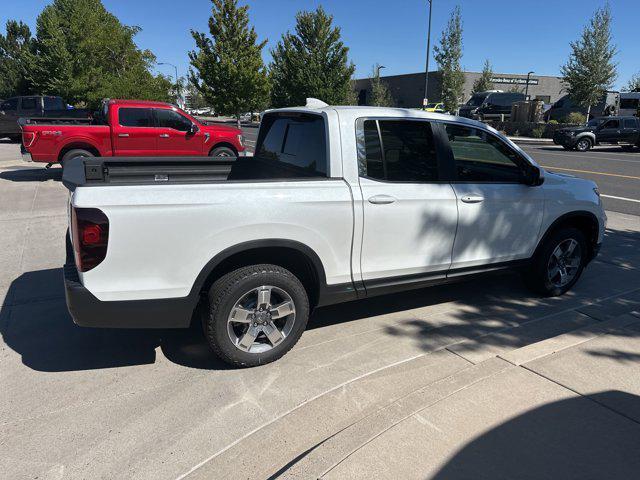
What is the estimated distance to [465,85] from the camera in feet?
191

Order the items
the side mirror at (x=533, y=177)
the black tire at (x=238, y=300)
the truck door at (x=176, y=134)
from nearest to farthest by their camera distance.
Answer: the black tire at (x=238, y=300) < the side mirror at (x=533, y=177) < the truck door at (x=176, y=134)

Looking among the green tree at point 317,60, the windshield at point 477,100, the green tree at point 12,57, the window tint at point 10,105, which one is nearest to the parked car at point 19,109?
the window tint at point 10,105

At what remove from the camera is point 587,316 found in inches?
171

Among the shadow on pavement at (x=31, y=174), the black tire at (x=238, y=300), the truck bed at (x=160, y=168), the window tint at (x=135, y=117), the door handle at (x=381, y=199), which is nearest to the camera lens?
the black tire at (x=238, y=300)

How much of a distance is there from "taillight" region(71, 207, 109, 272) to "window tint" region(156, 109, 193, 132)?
9.33m

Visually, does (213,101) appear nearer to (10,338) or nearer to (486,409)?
(10,338)

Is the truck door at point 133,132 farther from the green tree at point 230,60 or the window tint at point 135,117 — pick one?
the green tree at point 230,60

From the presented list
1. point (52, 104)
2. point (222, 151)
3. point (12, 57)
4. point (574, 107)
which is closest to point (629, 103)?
point (574, 107)

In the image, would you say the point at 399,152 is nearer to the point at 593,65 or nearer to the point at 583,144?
the point at 583,144

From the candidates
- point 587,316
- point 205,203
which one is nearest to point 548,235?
point 587,316

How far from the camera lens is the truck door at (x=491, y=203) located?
4012mm

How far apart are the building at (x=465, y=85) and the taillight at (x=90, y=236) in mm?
55560

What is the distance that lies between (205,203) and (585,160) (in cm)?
1983

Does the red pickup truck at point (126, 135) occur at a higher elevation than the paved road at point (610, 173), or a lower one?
higher
